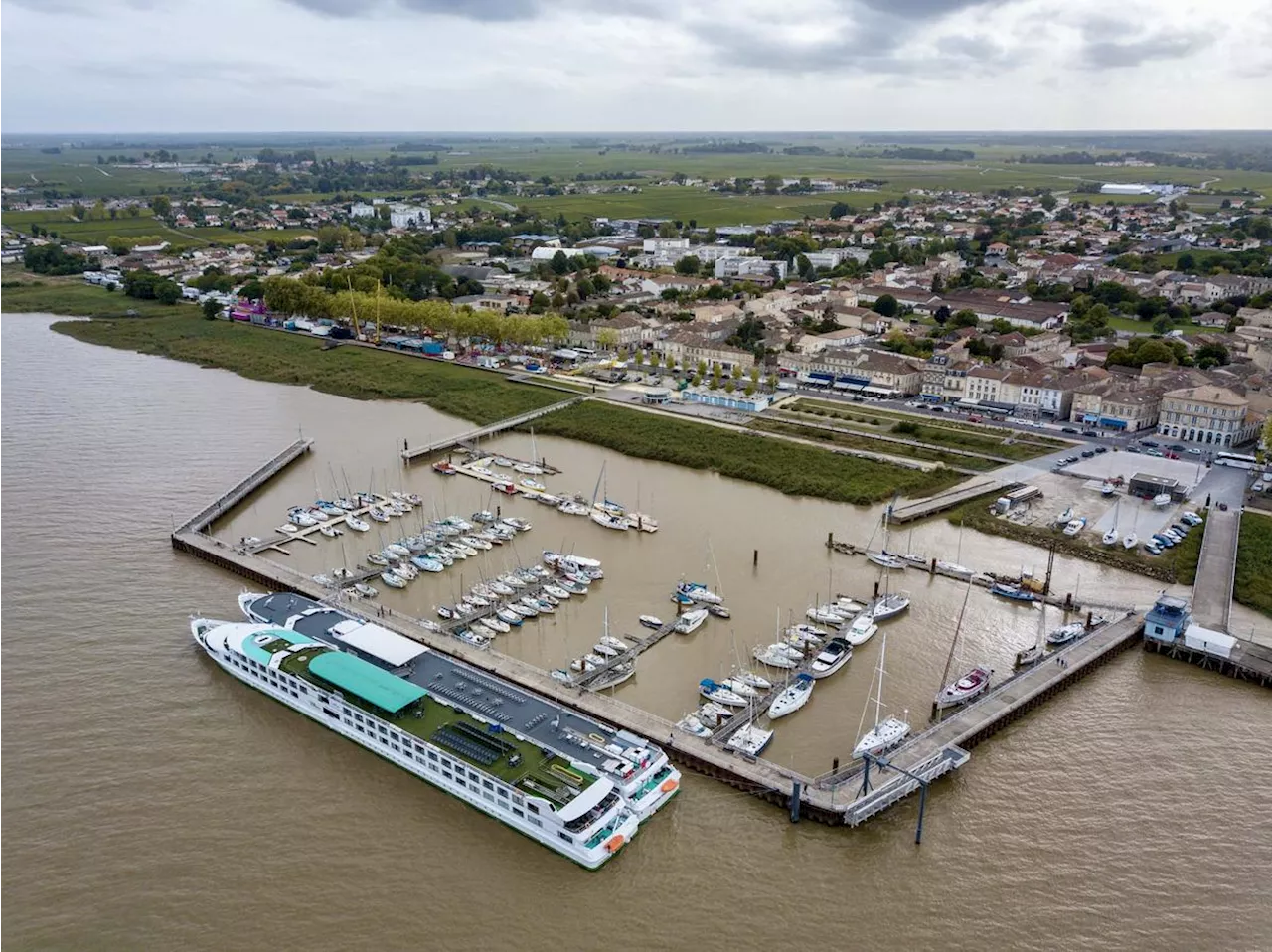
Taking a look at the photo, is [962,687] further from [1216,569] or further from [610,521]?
[610,521]

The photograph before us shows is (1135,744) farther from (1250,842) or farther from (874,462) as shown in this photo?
(874,462)

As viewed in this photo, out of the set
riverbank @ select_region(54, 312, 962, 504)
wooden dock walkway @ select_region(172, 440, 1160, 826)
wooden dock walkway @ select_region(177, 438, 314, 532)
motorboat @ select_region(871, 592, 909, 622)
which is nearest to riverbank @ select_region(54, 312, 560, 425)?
riverbank @ select_region(54, 312, 962, 504)

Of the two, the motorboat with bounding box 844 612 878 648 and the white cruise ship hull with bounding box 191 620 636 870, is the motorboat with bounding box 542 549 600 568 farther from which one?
the white cruise ship hull with bounding box 191 620 636 870

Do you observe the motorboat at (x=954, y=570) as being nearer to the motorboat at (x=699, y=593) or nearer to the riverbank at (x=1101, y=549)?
the riverbank at (x=1101, y=549)

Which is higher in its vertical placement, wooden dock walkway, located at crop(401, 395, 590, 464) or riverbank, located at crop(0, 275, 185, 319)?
riverbank, located at crop(0, 275, 185, 319)

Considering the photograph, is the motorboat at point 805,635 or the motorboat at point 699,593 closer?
the motorboat at point 805,635

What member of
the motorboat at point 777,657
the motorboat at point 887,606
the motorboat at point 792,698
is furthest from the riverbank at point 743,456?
the motorboat at point 792,698
